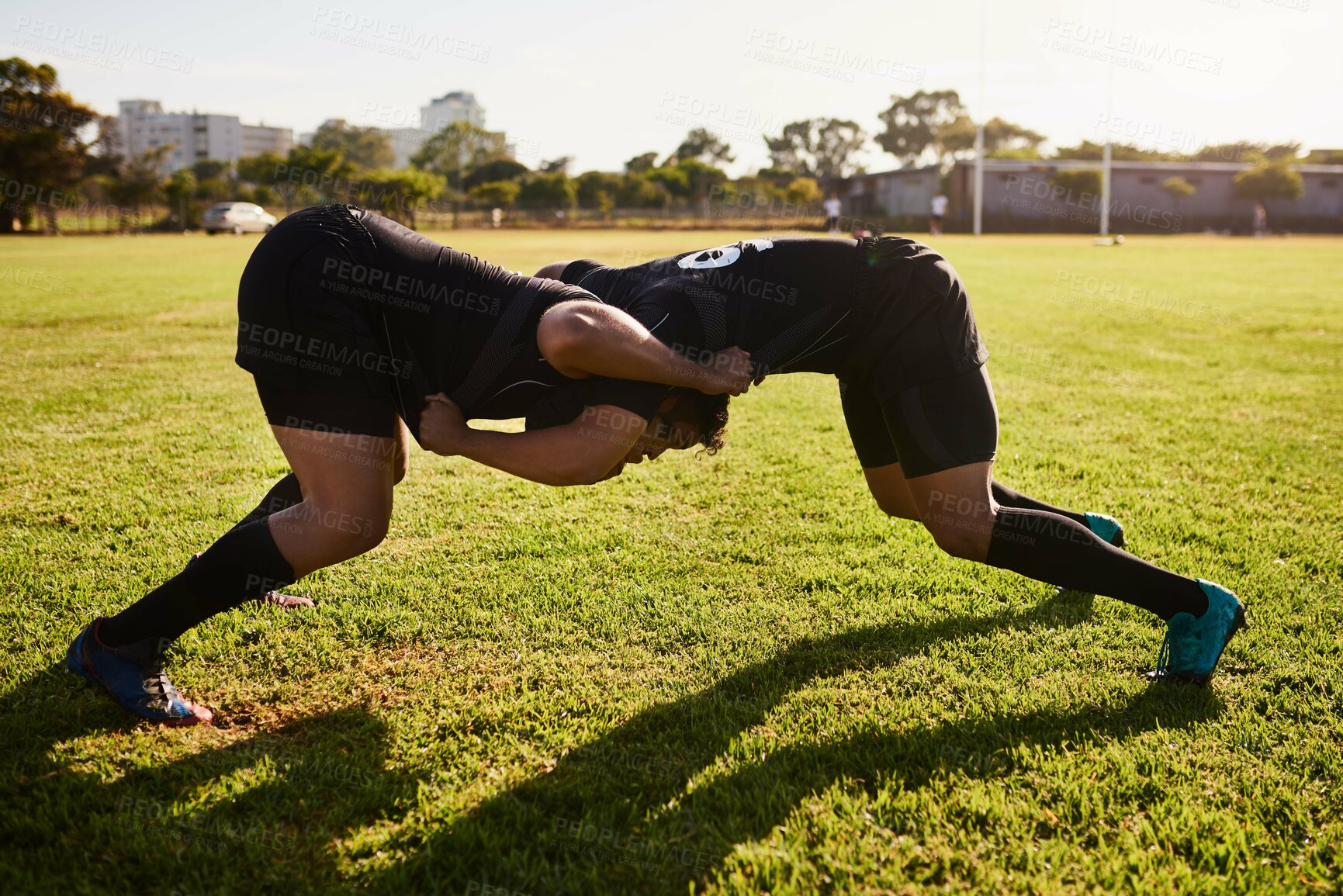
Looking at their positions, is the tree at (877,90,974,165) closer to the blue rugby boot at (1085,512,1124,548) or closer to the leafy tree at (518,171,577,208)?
the leafy tree at (518,171,577,208)

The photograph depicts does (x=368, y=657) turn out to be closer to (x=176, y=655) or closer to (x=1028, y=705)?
(x=176, y=655)

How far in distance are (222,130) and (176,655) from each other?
180008 millimetres

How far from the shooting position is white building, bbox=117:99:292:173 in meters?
155

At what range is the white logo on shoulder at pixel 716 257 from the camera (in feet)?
8.58

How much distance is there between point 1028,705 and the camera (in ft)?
9.56

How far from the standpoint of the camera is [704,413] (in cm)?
277

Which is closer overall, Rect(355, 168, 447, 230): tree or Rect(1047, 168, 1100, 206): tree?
Rect(355, 168, 447, 230): tree

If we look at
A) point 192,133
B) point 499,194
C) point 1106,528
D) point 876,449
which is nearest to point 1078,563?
point 876,449

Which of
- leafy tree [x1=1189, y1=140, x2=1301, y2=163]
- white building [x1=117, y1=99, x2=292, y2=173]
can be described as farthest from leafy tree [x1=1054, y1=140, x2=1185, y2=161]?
white building [x1=117, y1=99, x2=292, y2=173]

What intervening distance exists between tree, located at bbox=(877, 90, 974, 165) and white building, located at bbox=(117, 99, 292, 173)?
102 m

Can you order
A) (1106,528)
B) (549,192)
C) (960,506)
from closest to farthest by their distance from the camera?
(960,506), (1106,528), (549,192)

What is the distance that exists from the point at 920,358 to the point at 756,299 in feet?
1.89

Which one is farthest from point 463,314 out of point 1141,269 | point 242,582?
point 1141,269

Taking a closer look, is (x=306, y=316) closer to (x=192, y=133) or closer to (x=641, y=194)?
(x=641, y=194)
